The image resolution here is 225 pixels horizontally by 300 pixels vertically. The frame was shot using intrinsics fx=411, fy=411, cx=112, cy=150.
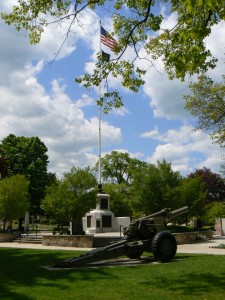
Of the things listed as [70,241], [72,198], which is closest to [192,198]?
[72,198]

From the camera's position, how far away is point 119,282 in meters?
9.99

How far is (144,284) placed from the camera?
9633 mm

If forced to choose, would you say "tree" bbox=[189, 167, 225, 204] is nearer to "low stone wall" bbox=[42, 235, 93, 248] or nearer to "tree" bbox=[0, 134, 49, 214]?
"tree" bbox=[0, 134, 49, 214]

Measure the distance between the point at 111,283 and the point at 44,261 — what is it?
578 centimetres

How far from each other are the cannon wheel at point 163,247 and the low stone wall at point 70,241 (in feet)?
27.5

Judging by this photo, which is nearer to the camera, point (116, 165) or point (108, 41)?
point (108, 41)

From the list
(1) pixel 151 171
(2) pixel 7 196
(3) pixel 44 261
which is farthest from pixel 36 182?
(3) pixel 44 261

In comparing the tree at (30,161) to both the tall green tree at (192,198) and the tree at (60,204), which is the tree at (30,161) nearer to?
the tree at (60,204)

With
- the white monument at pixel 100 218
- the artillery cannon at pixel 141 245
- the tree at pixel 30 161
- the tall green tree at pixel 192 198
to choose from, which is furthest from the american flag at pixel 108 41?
the tree at pixel 30 161

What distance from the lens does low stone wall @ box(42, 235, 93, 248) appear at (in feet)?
73.1

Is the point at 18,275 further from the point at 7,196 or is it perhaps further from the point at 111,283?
the point at 7,196

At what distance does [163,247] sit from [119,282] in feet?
15.4

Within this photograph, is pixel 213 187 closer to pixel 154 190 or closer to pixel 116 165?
pixel 116 165

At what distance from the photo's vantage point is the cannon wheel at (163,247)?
14.2 meters
